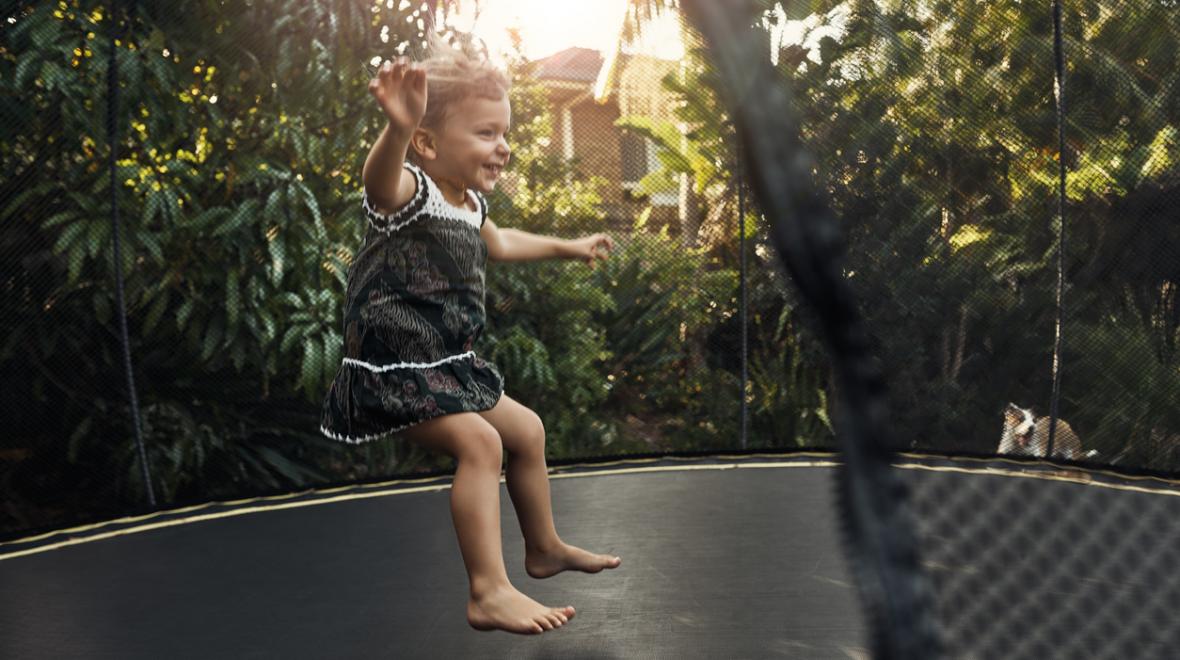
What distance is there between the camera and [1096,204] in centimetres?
279

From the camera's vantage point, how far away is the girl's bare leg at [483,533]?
1276 mm

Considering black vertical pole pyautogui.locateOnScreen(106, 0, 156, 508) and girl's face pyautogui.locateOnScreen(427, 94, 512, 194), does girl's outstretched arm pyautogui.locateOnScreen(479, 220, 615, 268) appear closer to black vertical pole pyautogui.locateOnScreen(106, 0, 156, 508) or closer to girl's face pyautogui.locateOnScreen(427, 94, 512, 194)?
girl's face pyautogui.locateOnScreen(427, 94, 512, 194)

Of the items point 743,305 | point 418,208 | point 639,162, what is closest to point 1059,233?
point 743,305

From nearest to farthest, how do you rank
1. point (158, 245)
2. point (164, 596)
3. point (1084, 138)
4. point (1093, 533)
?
1. point (164, 596)
2. point (1093, 533)
3. point (158, 245)
4. point (1084, 138)

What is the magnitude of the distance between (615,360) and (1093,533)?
1561mm

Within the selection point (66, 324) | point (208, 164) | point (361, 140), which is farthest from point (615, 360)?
point (66, 324)

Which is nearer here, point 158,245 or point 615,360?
point 158,245

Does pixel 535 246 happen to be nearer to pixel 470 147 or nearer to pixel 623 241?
pixel 470 147

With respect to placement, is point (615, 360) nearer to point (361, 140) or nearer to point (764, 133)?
point (361, 140)

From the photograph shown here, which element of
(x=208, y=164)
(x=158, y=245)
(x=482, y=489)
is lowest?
(x=482, y=489)

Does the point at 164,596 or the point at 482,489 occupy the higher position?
the point at 482,489

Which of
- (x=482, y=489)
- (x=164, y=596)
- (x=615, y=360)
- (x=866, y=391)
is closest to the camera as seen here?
(x=866, y=391)

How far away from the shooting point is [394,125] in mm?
1238

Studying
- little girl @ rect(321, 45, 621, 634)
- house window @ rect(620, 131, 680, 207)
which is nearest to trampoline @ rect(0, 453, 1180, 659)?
little girl @ rect(321, 45, 621, 634)
